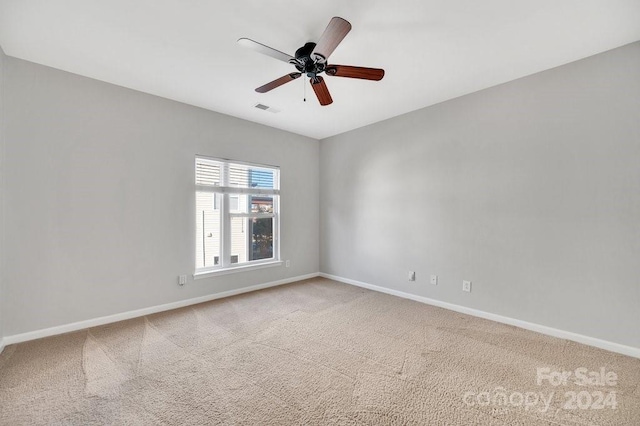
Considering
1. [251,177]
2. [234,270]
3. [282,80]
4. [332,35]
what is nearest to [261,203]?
[251,177]

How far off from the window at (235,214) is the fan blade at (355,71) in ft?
7.91

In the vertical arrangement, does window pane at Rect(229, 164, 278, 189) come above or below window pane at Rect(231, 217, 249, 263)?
above

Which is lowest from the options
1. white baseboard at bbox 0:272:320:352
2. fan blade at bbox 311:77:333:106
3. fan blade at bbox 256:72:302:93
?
white baseboard at bbox 0:272:320:352

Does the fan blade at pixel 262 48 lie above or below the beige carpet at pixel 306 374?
above

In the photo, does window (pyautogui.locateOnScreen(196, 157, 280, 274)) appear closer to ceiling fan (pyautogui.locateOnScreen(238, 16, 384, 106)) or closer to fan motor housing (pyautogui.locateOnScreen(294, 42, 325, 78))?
ceiling fan (pyautogui.locateOnScreen(238, 16, 384, 106))

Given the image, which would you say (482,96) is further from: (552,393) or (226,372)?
(226,372)

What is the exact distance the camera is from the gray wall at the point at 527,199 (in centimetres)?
238

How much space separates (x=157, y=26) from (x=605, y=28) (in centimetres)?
364

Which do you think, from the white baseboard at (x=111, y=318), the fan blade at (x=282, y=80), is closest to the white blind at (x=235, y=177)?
the white baseboard at (x=111, y=318)

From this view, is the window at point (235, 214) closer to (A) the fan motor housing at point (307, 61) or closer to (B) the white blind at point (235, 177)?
(B) the white blind at point (235, 177)

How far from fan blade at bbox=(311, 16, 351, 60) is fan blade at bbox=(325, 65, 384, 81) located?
5.1 inches

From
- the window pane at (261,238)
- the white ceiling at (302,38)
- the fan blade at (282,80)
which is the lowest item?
the window pane at (261,238)

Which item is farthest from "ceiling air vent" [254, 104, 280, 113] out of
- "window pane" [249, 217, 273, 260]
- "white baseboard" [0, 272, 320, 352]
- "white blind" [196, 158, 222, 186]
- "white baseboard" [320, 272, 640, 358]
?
"white baseboard" [320, 272, 640, 358]

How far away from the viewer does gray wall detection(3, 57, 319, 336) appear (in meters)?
2.55
